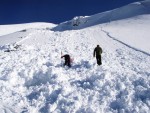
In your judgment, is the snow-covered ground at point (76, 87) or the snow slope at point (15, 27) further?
the snow slope at point (15, 27)

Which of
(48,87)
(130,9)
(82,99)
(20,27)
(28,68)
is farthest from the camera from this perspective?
(20,27)

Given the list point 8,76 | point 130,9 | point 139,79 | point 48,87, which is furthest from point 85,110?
point 130,9

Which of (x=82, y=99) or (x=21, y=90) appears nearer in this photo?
(x=82, y=99)

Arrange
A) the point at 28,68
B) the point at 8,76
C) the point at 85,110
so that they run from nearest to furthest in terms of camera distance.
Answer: the point at 85,110 < the point at 8,76 < the point at 28,68

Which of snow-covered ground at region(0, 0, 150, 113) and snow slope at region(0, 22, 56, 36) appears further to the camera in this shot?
snow slope at region(0, 22, 56, 36)

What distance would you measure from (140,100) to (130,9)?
58.3m

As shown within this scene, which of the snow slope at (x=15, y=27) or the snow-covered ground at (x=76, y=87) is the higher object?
the snow-covered ground at (x=76, y=87)

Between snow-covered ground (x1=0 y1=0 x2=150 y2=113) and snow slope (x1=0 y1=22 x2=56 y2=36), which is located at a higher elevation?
snow-covered ground (x1=0 y1=0 x2=150 y2=113)

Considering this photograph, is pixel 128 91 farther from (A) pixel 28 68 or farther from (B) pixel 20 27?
(B) pixel 20 27

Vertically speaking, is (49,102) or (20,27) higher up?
(49,102)

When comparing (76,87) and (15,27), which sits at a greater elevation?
(76,87)

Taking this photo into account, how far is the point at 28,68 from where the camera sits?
719 inches

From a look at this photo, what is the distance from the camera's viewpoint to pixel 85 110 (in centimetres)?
1258

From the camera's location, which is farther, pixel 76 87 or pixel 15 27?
pixel 15 27
